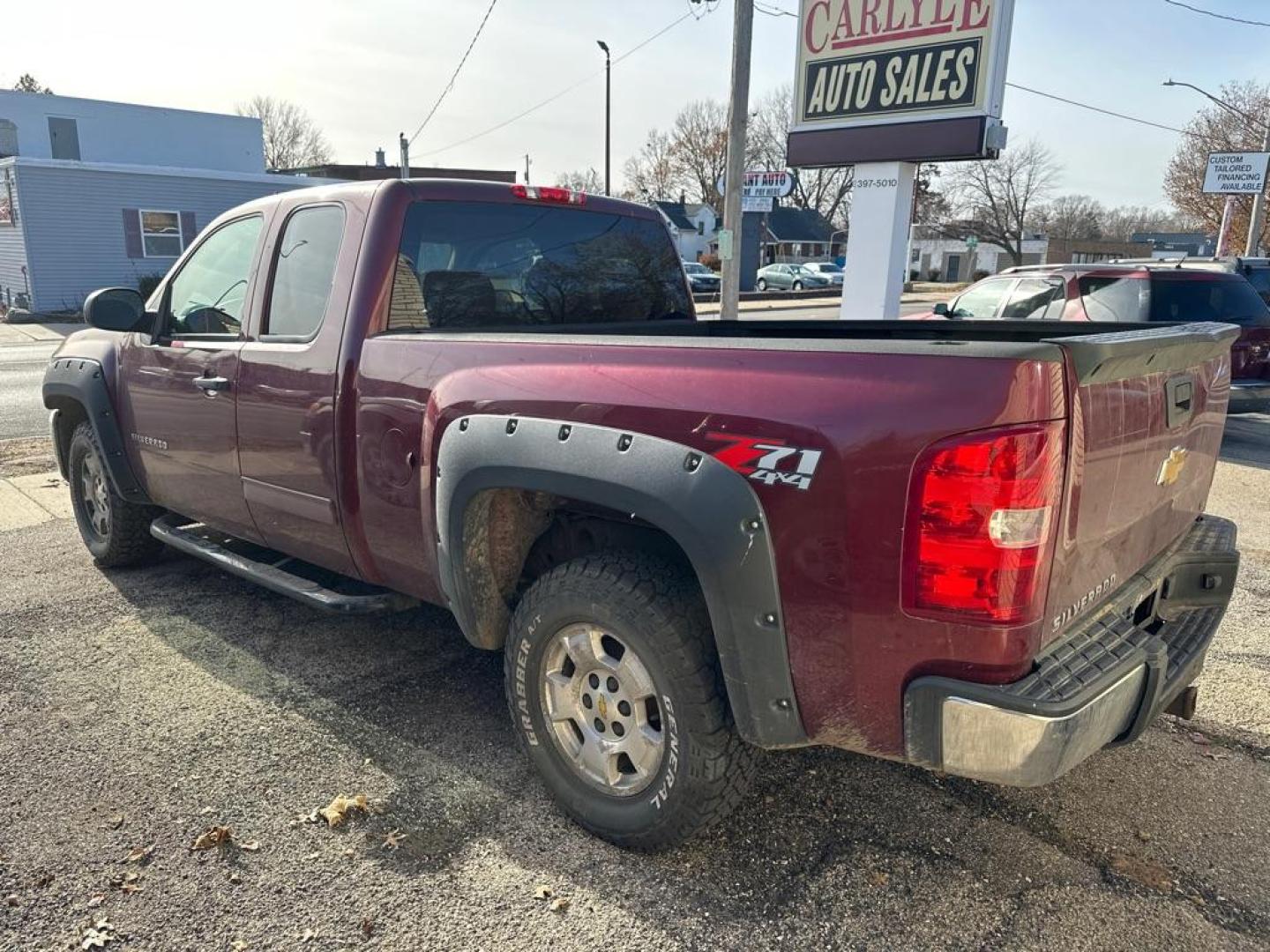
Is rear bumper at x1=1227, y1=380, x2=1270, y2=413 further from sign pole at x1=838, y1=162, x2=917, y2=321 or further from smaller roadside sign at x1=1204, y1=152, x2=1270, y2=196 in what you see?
smaller roadside sign at x1=1204, y1=152, x2=1270, y2=196

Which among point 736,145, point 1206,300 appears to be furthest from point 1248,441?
point 736,145

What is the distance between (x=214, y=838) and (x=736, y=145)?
1197 cm

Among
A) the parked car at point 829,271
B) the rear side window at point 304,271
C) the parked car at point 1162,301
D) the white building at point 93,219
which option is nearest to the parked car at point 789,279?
the parked car at point 829,271

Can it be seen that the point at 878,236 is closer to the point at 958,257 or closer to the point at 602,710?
the point at 602,710

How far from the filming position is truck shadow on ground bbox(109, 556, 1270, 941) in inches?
99.6

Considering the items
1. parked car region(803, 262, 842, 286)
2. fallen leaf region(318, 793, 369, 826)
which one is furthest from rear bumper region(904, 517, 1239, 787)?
parked car region(803, 262, 842, 286)

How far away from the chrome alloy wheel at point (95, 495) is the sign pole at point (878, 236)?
785 cm

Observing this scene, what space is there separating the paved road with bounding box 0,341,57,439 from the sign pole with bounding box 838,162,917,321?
346 inches

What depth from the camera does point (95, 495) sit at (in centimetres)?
515

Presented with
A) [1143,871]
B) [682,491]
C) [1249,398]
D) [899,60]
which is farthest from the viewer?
[899,60]

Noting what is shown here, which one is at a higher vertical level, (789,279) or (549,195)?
(549,195)

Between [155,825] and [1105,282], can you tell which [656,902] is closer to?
[155,825]

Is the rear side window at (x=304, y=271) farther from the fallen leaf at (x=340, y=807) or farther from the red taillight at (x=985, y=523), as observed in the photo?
the red taillight at (x=985, y=523)

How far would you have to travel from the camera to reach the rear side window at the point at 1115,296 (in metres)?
8.62
